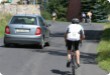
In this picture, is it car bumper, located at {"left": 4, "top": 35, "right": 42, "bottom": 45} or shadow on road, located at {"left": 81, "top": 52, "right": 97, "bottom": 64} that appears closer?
shadow on road, located at {"left": 81, "top": 52, "right": 97, "bottom": 64}

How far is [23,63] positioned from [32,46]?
725 cm

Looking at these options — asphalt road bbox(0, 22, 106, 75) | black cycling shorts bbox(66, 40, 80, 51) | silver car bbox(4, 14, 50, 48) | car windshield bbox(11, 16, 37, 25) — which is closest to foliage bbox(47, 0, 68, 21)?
car windshield bbox(11, 16, 37, 25)

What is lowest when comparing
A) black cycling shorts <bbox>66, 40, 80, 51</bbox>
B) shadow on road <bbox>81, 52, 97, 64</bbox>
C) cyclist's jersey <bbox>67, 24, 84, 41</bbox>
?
shadow on road <bbox>81, 52, 97, 64</bbox>

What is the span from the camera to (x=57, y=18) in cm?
6894

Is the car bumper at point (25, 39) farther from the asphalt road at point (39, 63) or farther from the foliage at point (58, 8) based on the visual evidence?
the foliage at point (58, 8)

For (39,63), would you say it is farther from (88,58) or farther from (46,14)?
(46,14)

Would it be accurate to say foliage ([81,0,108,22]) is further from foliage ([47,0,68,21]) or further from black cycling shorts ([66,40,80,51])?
black cycling shorts ([66,40,80,51])

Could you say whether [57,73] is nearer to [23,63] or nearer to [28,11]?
[23,63]

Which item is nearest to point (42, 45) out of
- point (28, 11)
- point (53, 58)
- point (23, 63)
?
point (53, 58)

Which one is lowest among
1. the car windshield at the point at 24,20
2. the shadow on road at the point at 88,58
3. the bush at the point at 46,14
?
the bush at the point at 46,14

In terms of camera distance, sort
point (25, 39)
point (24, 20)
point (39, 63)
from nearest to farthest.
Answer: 1. point (39, 63)
2. point (25, 39)
3. point (24, 20)

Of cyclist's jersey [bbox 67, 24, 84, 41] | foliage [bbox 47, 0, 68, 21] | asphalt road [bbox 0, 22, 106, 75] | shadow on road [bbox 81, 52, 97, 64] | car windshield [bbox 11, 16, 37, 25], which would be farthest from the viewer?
foliage [bbox 47, 0, 68, 21]

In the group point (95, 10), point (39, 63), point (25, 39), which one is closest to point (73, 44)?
point (39, 63)

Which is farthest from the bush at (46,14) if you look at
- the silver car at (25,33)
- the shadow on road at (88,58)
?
the shadow on road at (88,58)
